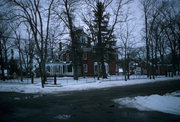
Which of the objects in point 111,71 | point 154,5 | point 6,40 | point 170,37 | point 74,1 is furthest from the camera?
point 111,71

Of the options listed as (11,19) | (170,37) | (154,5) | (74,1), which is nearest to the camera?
(11,19)

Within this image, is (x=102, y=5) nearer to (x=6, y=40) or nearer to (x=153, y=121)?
(x=6, y=40)

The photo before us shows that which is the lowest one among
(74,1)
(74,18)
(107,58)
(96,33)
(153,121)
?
(153,121)

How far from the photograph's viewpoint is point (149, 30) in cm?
3625

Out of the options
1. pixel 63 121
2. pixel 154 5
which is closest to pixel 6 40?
pixel 154 5

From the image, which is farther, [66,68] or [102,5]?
[66,68]

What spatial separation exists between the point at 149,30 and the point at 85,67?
20.8m

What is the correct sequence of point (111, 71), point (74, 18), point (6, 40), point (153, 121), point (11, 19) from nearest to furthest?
point (153, 121) → point (11, 19) → point (74, 18) → point (6, 40) → point (111, 71)

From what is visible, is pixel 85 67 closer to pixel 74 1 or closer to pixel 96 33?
pixel 96 33

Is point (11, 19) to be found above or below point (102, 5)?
below

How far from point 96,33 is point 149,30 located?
11952 mm

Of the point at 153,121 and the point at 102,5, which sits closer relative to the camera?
the point at 153,121

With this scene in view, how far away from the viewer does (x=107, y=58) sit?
4316cm

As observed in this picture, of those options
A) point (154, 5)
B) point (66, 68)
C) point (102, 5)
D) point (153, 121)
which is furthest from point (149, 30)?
point (153, 121)
